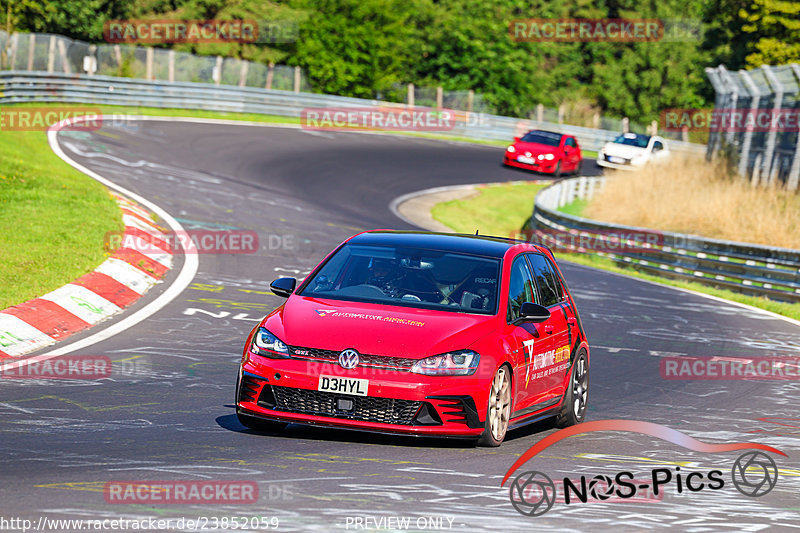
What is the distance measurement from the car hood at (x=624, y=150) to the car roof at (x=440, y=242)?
37416 millimetres

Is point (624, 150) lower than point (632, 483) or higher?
lower

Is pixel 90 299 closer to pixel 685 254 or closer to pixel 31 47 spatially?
pixel 685 254

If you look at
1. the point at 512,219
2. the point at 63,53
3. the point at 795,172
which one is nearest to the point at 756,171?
the point at 795,172

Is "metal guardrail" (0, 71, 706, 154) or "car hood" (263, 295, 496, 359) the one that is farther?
"metal guardrail" (0, 71, 706, 154)

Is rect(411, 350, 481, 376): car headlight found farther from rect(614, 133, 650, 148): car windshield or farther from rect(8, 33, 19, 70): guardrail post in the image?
rect(614, 133, 650, 148): car windshield

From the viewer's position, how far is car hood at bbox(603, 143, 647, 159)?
151ft

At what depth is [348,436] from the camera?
8094 mm

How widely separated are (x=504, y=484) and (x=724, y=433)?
3.31m

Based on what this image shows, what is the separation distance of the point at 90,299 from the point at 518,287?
17.6 ft

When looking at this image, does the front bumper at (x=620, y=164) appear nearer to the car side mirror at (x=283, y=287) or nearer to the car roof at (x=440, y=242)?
the car roof at (x=440, y=242)

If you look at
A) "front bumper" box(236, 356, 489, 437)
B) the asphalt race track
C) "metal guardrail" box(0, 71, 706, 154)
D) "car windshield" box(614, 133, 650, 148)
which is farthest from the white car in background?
→ "front bumper" box(236, 356, 489, 437)

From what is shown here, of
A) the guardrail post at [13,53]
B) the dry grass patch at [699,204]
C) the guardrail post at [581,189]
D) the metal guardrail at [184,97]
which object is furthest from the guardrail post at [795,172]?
the guardrail post at [13,53]

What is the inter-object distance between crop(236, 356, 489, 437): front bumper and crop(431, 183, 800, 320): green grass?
12195mm

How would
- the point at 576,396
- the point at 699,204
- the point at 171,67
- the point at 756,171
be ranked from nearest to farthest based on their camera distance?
the point at 576,396 < the point at 699,204 < the point at 756,171 < the point at 171,67
